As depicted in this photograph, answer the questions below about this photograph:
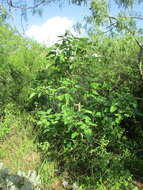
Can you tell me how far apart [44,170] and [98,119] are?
0.79m

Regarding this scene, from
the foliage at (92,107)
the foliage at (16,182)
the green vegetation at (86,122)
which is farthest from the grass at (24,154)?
the foliage at (16,182)

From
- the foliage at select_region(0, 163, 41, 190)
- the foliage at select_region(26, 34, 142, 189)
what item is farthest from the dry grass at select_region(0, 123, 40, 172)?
the foliage at select_region(0, 163, 41, 190)

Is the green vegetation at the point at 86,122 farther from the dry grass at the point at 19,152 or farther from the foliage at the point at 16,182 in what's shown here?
the foliage at the point at 16,182

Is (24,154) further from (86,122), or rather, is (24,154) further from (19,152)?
(86,122)

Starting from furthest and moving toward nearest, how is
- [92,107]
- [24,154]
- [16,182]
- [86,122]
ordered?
1. [24,154]
2. [92,107]
3. [86,122]
4. [16,182]

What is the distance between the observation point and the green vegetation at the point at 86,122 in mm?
2262

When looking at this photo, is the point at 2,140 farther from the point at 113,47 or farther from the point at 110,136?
the point at 113,47

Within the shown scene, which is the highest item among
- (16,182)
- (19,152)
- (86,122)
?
(16,182)

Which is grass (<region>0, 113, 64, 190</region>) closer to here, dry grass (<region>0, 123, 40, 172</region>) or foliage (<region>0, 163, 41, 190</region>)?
dry grass (<region>0, 123, 40, 172</region>)

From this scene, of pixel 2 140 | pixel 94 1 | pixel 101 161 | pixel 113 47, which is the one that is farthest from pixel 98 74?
pixel 2 140

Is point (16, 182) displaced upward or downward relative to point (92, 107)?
upward

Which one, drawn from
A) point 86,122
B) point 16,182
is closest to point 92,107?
point 86,122

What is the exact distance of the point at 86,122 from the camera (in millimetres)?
→ 2084

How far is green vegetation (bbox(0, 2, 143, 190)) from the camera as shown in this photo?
2.26 metres
